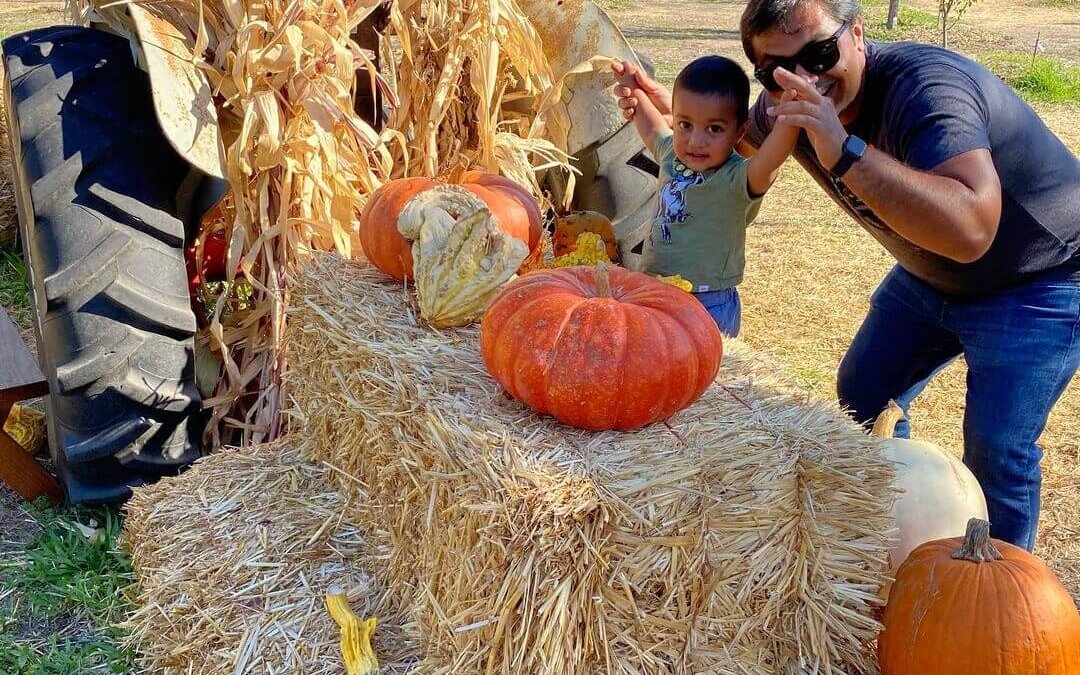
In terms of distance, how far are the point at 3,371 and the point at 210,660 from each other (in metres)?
1.36

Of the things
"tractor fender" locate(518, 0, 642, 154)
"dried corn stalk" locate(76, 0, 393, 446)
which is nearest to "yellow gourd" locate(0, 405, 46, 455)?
"dried corn stalk" locate(76, 0, 393, 446)

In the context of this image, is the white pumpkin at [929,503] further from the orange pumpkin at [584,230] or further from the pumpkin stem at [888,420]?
the orange pumpkin at [584,230]

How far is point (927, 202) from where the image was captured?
221cm

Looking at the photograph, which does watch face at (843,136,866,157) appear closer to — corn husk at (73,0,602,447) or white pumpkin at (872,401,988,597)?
white pumpkin at (872,401,988,597)

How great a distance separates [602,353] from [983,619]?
115cm

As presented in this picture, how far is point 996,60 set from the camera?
14.2 meters

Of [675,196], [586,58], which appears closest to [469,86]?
[586,58]

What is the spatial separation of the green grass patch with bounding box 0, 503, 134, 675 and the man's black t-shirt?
279cm

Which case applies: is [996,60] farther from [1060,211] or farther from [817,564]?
[817,564]

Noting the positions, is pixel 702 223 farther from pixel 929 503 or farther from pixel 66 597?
pixel 66 597

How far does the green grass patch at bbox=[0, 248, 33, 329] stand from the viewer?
5155mm

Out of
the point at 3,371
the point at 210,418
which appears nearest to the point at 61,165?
the point at 3,371

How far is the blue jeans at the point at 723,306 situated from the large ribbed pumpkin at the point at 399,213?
0.72 metres

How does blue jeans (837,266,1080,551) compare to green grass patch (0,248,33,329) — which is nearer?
blue jeans (837,266,1080,551)
